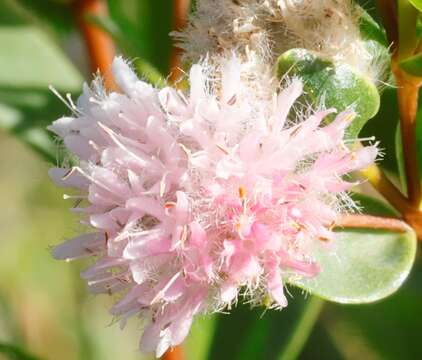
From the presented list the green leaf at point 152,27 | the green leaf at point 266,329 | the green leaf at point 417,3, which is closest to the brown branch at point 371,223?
→ the green leaf at point 417,3

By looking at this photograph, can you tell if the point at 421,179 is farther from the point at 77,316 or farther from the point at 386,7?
the point at 77,316

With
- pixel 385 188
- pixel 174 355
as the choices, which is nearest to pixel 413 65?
pixel 385 188

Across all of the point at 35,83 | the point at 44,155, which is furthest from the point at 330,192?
the point at 35,83

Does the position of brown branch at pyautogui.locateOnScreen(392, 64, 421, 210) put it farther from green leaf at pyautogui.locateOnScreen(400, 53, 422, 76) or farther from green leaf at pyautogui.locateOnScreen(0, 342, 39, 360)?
green leaf at pyautogui.locateOnScreen(0, 342, 39, 360)

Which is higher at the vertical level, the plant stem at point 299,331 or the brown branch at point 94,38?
the brown branch at point 94,38

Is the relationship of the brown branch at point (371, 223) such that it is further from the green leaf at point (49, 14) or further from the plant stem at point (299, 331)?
the green leaf at point (49, 14)

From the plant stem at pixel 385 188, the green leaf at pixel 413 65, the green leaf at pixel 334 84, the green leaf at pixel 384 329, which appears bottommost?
the green leaf at pixel 384 329
